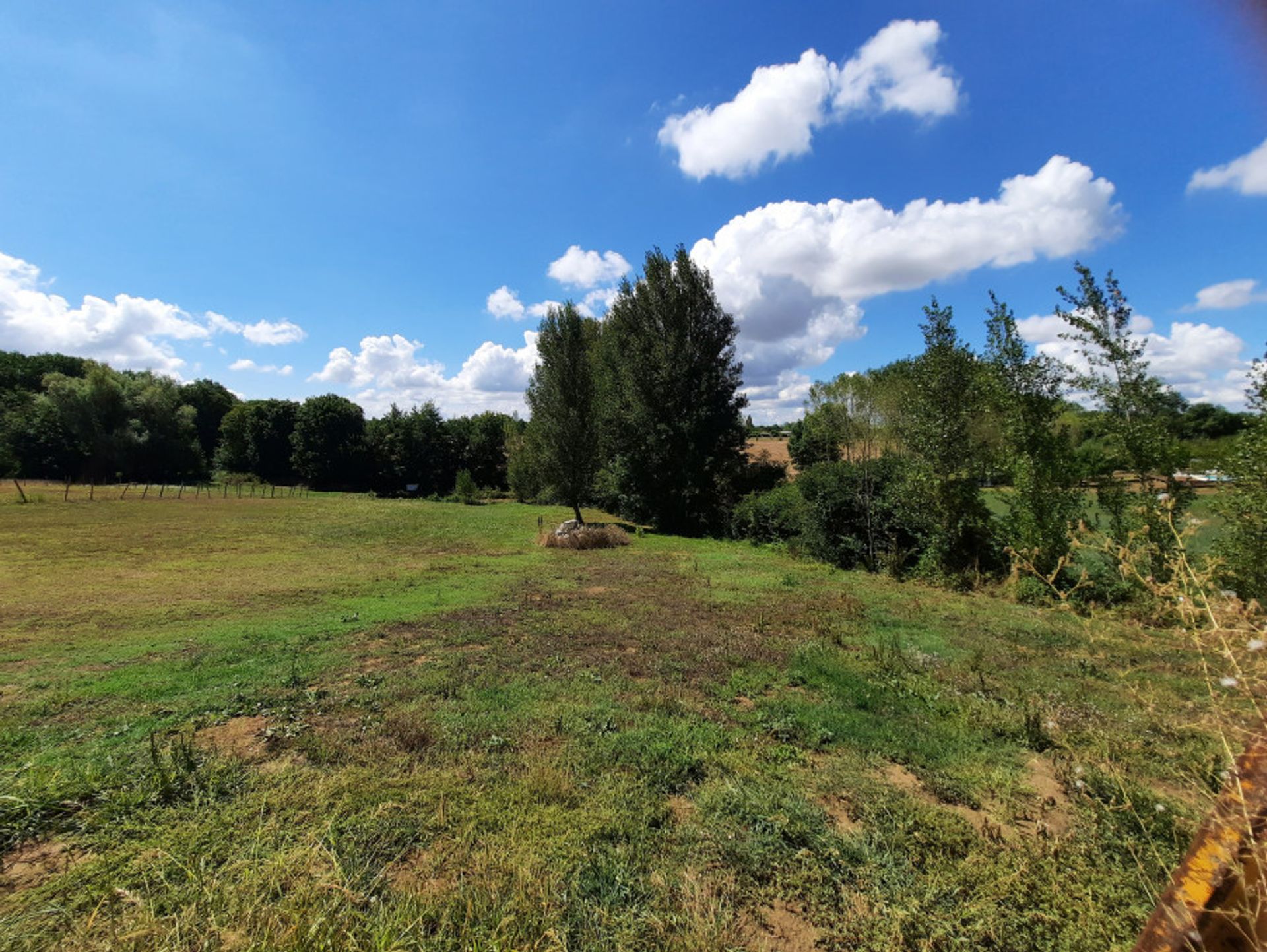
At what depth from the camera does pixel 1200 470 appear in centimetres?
870

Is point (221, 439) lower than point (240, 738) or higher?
higher

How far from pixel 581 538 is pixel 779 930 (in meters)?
15.7

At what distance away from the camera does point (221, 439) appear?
57.0m

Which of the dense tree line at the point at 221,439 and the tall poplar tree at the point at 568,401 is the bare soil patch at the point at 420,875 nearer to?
the tall poplar tree at the point at 568,401

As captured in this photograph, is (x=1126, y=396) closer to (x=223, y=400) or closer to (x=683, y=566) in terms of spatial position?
(x=683, y=566)

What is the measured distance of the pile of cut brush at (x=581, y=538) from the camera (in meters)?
18.1

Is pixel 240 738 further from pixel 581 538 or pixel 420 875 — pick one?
pixel 581 538

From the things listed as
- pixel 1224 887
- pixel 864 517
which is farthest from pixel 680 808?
pixel 864 517

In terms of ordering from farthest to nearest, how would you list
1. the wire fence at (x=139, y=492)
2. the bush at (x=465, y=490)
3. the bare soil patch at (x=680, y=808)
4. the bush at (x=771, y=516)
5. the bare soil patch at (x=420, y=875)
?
the bush at (x=465, y=490) < the wire fence at (x=139, y=492) < the bush at (x=771, y=516) < the bare soil patch at (x=680, y=808) < the bare soil patch at (x=420, y=875)

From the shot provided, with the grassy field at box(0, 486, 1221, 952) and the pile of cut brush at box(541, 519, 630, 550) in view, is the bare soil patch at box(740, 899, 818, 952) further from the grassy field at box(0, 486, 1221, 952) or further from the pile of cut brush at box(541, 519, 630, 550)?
the pile of cut brush at box(541, 519, 630, 550)

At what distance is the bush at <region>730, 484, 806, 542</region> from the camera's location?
17.7 meters

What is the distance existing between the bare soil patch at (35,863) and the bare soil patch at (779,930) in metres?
3.79

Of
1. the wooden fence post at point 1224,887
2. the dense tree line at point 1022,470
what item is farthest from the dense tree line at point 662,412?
the wooden fence post at point 1224,887

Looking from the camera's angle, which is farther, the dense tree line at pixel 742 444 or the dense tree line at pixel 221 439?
the dense tree line at pixel 221 439
